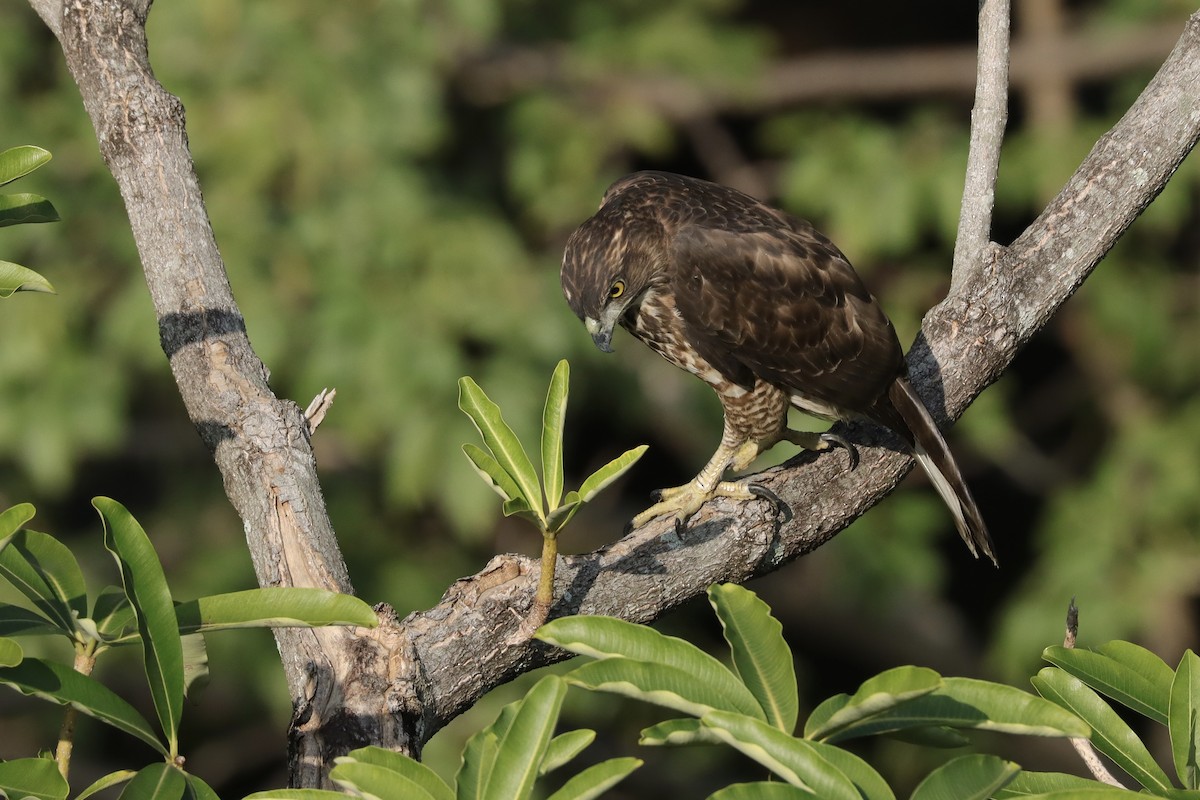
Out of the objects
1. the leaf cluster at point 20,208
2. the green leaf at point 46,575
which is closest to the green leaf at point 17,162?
the leaf cluster at point 20,208

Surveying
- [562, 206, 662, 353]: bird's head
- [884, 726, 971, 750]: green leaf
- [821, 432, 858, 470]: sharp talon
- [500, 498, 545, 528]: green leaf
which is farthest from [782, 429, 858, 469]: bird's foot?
[884, 726, 971, 750]: green leaf

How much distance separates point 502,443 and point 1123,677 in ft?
3.27

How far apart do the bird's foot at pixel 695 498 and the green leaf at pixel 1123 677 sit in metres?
1.08

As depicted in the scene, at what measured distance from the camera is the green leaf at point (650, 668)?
1.53 meters

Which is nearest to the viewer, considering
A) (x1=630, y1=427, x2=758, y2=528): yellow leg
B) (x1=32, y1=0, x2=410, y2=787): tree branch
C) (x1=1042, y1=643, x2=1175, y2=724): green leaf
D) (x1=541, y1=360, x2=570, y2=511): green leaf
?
(x1=1042, y1=643, x2=1175, y2=724): green leaf

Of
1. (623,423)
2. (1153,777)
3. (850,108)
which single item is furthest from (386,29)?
(1153,777)

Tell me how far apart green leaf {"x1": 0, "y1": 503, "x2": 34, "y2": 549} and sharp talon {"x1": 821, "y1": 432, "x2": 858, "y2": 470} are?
6.90 feet

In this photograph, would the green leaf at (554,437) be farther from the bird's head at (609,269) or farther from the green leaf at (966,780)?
the bird's head at (609,269)

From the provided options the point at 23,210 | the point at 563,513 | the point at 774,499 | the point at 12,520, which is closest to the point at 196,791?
the point at 12,520

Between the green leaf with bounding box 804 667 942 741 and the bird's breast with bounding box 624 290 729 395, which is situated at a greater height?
the bird's breast with bounding box 624 290 729 395

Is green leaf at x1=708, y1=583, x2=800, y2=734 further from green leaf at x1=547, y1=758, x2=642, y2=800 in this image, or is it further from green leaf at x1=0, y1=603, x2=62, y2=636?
green leaf at x1=0, y1=603, x2=62, y2=636

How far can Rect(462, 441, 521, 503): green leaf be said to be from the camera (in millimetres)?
2031

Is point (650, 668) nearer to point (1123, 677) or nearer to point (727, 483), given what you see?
point (1123, 677)

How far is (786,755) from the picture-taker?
4.81 feet
